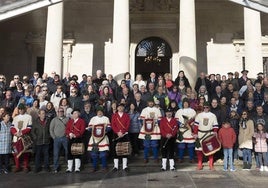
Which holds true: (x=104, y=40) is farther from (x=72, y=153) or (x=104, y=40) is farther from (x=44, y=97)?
(x=72, y=153)

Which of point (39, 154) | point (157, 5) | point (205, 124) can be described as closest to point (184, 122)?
point (205, 124)

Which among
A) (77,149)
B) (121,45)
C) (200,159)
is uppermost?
(121,45)

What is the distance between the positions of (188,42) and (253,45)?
147 inches

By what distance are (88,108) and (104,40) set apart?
11664 mm

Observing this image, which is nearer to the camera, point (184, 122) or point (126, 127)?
point (126, 127)

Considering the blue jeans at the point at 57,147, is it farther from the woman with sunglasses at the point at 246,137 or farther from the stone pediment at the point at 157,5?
the stone pediment at the point at 157,5

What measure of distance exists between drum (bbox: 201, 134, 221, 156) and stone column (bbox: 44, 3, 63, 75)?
29.9 feet

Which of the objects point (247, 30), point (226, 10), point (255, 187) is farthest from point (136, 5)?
point (255, 187)

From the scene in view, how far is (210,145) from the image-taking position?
477 inches

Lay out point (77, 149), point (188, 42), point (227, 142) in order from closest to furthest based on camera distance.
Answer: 1. point (77, 149)
2. point (227, 142)
3. point (188, 42)

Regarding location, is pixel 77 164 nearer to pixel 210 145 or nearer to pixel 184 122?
pixel 184 122

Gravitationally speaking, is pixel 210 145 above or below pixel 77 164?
above

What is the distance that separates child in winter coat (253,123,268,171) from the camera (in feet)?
39.3

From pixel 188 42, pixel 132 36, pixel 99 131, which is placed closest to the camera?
pixel 99 131
